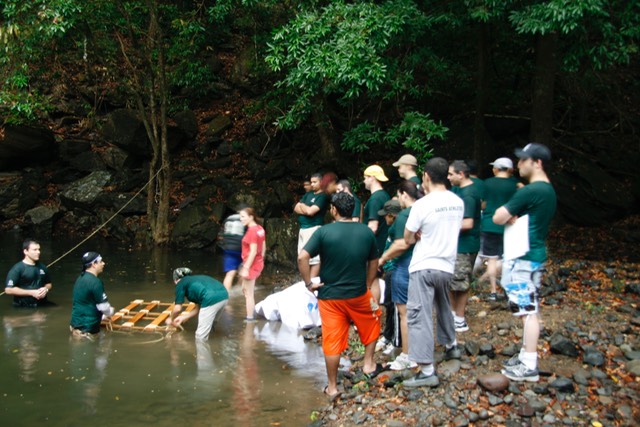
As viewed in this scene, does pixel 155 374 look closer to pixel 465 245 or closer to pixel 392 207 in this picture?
pixel 392 207

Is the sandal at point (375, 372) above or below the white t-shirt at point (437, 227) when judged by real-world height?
below

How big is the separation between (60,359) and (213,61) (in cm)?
1422

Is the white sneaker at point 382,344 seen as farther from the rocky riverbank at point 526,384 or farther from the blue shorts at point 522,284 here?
the blue shorts at point 522,284

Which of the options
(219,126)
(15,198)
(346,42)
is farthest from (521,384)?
(15,198)

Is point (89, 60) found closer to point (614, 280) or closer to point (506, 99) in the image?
point (506, 99)

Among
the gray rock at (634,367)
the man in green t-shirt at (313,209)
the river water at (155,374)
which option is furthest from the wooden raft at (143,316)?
the gray rock at (634,367)

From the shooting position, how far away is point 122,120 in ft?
58.6

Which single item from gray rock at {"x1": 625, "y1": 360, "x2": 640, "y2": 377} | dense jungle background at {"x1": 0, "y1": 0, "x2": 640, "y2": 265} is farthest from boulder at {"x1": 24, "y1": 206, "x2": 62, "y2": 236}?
gray rock at {"x1": 625, "y1": 360, "x2": 640, "y2": 377}

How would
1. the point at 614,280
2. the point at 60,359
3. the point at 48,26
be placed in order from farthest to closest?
the point at 48,26
the point at 614,280
the point at 60,359

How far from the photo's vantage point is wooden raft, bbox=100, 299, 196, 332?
8.45 m

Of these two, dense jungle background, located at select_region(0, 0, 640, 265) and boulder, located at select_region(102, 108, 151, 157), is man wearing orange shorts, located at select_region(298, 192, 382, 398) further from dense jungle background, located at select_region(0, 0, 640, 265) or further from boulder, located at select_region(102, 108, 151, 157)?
boulder, located at select_region(102, 108, 151, 157)

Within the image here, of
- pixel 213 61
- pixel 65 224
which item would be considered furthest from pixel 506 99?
pixel 65 224

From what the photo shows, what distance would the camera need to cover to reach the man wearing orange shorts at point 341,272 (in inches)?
224

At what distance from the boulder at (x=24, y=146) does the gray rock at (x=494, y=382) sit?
16002mm
